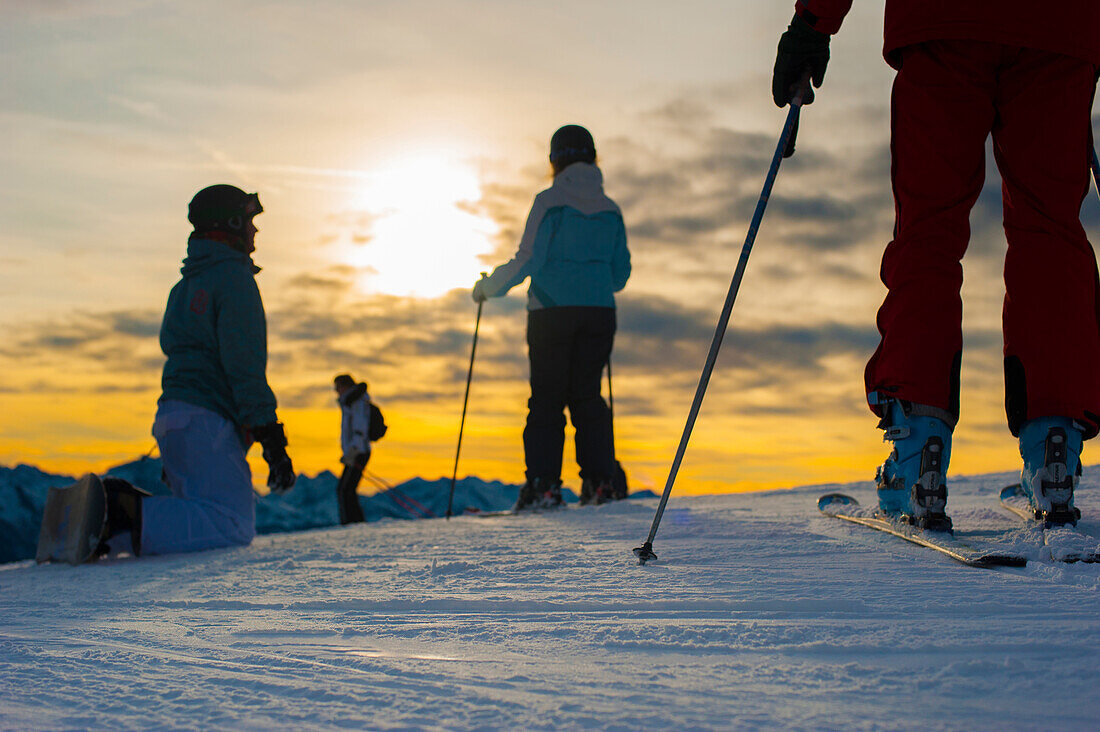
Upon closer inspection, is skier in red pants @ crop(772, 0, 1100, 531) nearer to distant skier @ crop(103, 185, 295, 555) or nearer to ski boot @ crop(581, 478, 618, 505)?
distant skier @ crop(103, 185, 295, 555)

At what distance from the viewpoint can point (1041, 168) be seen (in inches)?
94.4

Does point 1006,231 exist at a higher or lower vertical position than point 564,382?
higher

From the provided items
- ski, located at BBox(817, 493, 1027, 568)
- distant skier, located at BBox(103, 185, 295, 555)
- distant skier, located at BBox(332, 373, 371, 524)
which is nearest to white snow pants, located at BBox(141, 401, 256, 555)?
distant skier, located at BBox(103, 185, 295, 555)

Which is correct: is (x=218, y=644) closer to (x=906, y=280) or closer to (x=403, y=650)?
(x=403, y=650)

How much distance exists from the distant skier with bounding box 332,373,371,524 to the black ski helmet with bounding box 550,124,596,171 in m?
7.08

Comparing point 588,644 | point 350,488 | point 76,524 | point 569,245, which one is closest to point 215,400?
point 76,524

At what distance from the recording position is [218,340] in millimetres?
4109

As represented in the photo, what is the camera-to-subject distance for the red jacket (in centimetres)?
236

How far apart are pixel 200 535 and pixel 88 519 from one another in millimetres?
468

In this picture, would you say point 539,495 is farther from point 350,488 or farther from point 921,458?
point 350,488

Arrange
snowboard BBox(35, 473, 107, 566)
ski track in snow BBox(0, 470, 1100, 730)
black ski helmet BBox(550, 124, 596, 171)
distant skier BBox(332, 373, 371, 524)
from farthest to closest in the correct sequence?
distant skier BBox(332, 373, 371, 524) → black ski helmet BBox(550, 124, 596, 171) → snowboard BBox(35, 473, 107, 566) → ski track in snow BBox(0, 470, 1100, 730)

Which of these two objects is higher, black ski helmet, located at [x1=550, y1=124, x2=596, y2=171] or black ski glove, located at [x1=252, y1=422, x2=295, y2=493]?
black ski helmet, located at [x1=550, y1=124, x2=596, y2=171]

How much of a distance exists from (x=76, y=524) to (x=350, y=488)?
8.41 metres

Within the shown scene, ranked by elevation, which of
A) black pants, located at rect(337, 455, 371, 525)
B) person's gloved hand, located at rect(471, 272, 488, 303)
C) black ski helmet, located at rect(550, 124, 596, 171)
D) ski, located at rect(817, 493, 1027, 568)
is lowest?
black pants, located at rect(337, 455, 371, 525)
